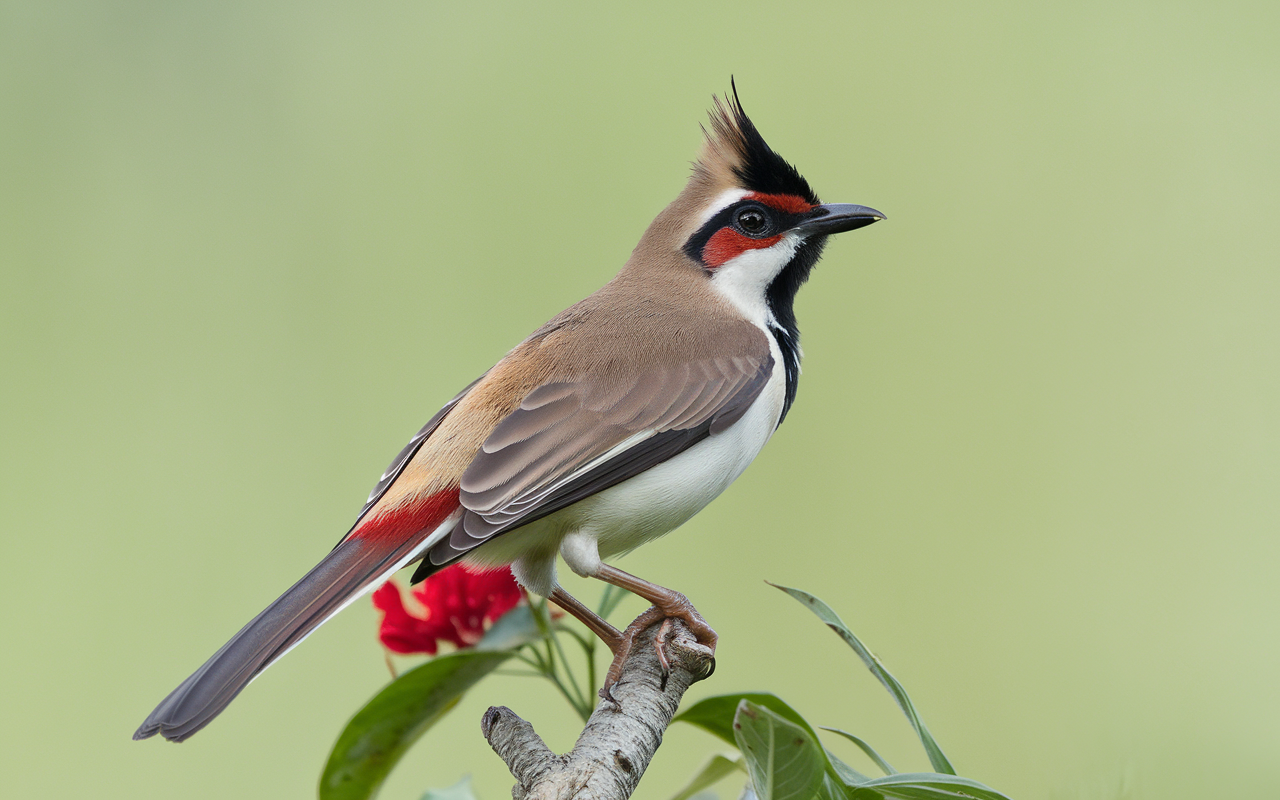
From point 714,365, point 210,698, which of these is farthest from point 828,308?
point 210,698

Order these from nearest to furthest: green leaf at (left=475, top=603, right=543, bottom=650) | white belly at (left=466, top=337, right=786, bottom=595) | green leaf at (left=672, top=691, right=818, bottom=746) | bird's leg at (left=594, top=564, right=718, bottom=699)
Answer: green leaf at (left=672, top=691, right=818, bottom=746), green leaf at (left=475, top=603, right=543, bottom=650), bird's leg at (left=594, top=564, right=718, bottom=699), white belly at (left=466, top=337, right=786, bottom=595)

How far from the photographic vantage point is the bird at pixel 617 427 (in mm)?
2146

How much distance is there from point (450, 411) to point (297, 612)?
768mm

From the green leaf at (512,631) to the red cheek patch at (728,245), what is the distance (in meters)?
1.14

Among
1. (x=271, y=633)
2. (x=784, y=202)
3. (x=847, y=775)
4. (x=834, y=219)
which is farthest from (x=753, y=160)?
(x=847, y=775)

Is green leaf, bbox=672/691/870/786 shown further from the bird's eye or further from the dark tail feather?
the bird's eye

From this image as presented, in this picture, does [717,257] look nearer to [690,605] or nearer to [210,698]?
[690,605]

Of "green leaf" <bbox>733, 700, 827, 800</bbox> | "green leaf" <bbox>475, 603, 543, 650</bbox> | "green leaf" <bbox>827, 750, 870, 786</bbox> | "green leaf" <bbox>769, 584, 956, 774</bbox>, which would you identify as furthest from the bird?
"green leaf" <bbox>733, 700, 827, 800</bbox>

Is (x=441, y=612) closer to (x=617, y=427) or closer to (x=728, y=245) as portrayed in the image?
(x=617, y=427)

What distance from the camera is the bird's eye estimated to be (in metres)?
2.91

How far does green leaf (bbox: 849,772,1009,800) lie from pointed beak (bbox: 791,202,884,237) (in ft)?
5.84

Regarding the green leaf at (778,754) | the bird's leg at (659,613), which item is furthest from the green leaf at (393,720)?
the green leaf at (778,754)

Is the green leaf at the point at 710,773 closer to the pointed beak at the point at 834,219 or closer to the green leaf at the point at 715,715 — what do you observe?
the green leaf at the point at 715,715

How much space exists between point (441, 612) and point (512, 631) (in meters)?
0.20
